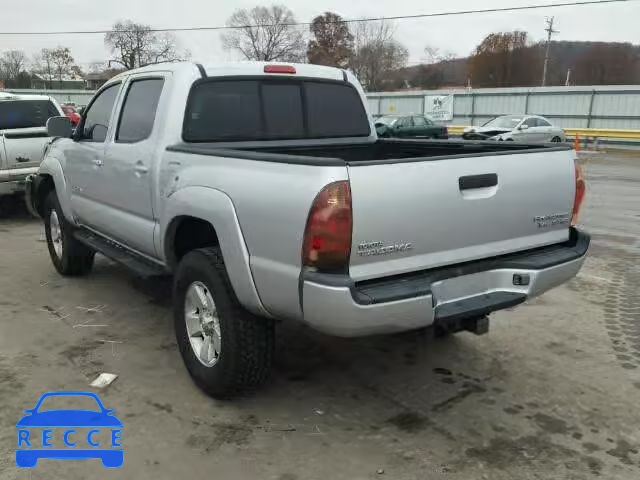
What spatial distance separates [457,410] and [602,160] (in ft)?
69.6

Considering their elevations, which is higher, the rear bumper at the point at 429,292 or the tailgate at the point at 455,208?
the tailgate at the point at 455,208

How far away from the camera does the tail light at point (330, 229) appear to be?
2.70 metres

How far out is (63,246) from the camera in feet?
19.9

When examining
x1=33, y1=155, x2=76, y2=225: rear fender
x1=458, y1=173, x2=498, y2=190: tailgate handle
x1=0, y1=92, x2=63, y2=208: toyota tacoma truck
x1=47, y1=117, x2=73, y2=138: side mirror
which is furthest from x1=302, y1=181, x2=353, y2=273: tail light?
x1=0, y1=92, x2=63, y2=208: toyota tacoma truck

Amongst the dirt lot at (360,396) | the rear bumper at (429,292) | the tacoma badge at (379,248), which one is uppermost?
the tacoma badge at (379,248)

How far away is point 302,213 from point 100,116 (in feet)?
10.6

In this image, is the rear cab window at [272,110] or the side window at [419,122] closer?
the rear cab window at [272,110]

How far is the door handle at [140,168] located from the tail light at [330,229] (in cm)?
183

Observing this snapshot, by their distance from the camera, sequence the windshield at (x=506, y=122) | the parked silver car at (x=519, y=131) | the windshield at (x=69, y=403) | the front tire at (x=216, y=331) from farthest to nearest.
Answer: the windshield at (x=506, y=122)
the parked silver car at (x=519, y=131)
the windshield at (x=69, y=403)
the front tire at (x=216, y=331)

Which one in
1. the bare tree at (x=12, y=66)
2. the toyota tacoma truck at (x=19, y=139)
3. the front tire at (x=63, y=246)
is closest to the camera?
the front tire at (x=63, y=246)

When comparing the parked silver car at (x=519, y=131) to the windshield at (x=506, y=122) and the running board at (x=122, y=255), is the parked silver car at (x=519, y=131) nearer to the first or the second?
the windshield at (x=506, y=122)

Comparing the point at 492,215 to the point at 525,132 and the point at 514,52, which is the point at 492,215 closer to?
the point at 525,132

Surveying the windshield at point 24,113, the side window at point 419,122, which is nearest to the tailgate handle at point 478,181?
the windshield at point 24,113

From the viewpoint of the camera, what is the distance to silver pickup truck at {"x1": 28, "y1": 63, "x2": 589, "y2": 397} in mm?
2787
